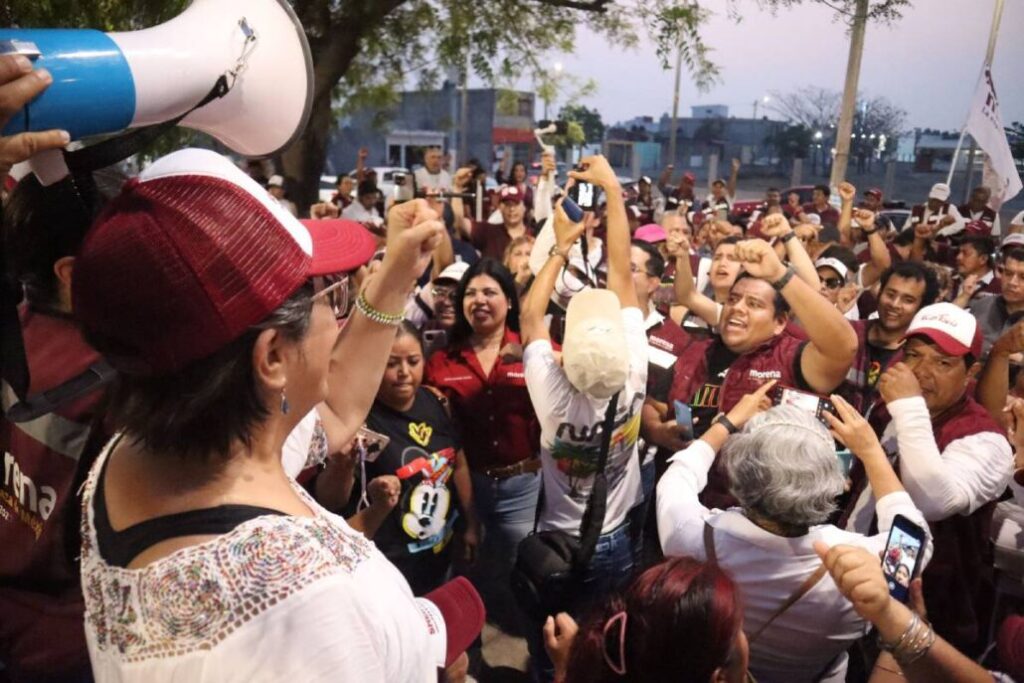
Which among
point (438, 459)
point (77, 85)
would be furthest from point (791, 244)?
point (77, 85)

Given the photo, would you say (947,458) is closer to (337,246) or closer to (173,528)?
(337,246)

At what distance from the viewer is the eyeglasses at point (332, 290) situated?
3.67 feet

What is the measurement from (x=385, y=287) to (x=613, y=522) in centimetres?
152

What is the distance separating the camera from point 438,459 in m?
2.82

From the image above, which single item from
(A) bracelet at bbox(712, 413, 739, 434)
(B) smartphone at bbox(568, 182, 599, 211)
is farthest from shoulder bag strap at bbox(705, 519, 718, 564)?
(B) smartphone at bbox(568, 182, 599, 211)

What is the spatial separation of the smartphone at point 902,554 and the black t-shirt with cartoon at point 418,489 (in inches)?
62.3

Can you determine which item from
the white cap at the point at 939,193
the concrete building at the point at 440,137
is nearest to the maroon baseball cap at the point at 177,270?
the white cap at the point at 939,193

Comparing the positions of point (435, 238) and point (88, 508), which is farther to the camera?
point (435, 238)

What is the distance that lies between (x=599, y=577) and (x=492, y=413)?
0.94 metres

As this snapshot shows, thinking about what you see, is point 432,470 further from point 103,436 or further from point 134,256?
point 134,256

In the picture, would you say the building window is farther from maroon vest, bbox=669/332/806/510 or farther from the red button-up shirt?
maroon vest, bbox=669/332/806/510

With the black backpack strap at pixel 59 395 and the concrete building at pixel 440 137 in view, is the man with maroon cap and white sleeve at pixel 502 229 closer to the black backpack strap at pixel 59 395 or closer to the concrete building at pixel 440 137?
the black backpack strap at pixel 59 395

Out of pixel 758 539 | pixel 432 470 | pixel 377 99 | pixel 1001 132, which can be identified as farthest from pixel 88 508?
pixel 1001 132

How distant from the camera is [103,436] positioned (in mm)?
1371
